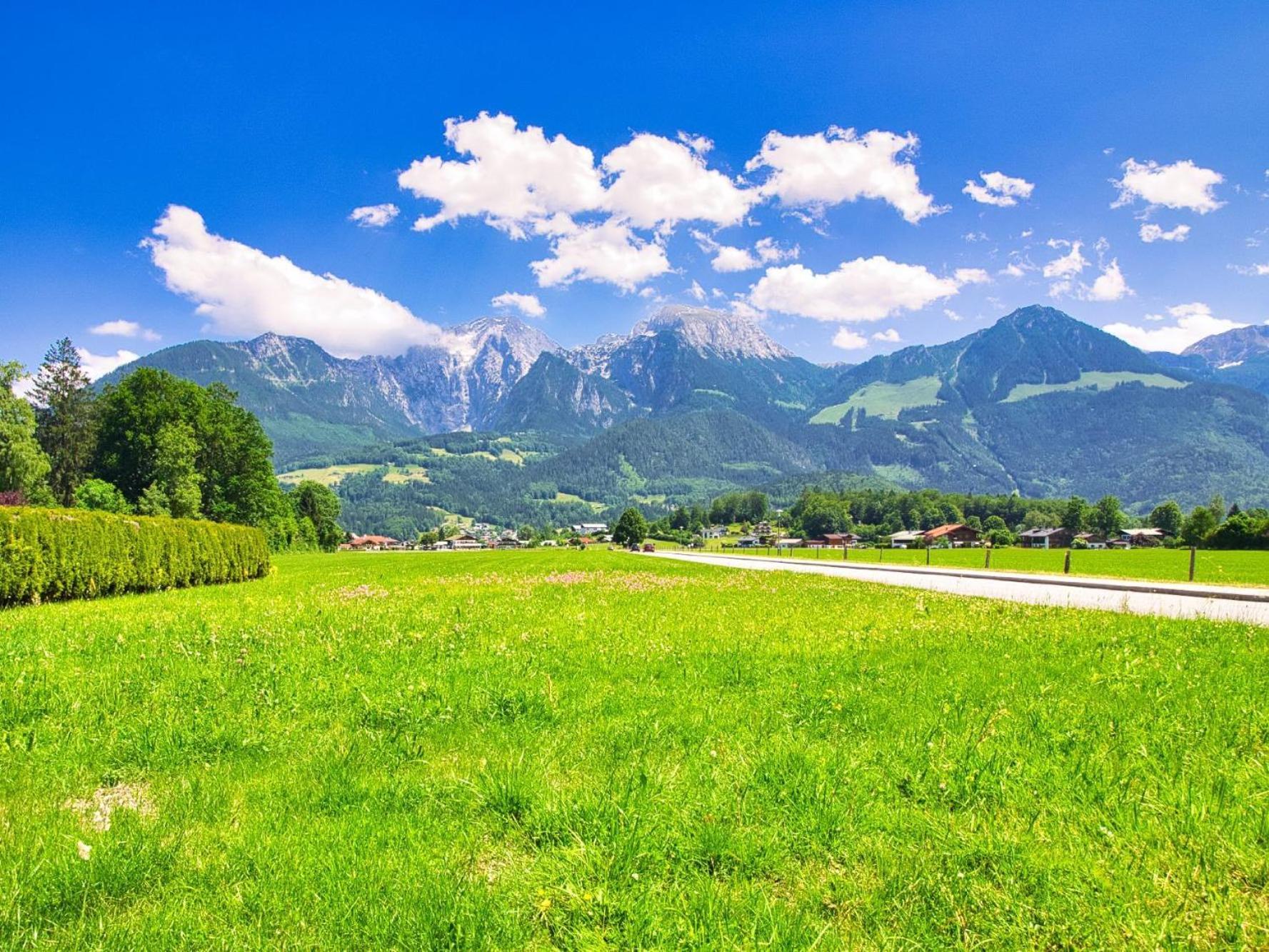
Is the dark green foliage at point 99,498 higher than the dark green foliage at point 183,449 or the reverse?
the reverse

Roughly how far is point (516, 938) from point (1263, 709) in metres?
7.96

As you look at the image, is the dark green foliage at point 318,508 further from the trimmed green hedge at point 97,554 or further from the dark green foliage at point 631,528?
the trimmed green hedge at point 97,554

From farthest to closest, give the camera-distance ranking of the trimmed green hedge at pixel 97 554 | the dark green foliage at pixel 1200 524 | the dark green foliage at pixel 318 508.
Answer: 1. the dark green foliage at pixel 318 508
2. the dark green foliage at pixel 1200 524
3. the trimmed green hedge at pixel 97 554

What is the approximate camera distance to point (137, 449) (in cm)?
6131

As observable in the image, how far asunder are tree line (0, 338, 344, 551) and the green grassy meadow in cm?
5829

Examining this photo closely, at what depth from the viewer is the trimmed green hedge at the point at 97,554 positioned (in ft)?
56.2

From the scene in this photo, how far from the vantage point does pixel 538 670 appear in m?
8.12

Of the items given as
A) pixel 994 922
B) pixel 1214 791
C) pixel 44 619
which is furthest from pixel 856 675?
pixel 44 619

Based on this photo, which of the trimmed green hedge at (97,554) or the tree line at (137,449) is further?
the tree line at (137,449)

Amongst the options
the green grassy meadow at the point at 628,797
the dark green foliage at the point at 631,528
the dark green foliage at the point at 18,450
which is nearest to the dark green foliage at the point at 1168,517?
the dark green foliage at the point at 631,528

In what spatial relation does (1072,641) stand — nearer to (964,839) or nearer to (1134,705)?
(1134,705)

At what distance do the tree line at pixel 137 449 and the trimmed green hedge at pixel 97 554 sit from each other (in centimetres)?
3334

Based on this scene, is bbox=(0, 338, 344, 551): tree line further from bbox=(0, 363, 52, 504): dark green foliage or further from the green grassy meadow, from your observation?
the green grassy meadow

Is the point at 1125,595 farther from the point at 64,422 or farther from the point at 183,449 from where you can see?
the point at 64,422
